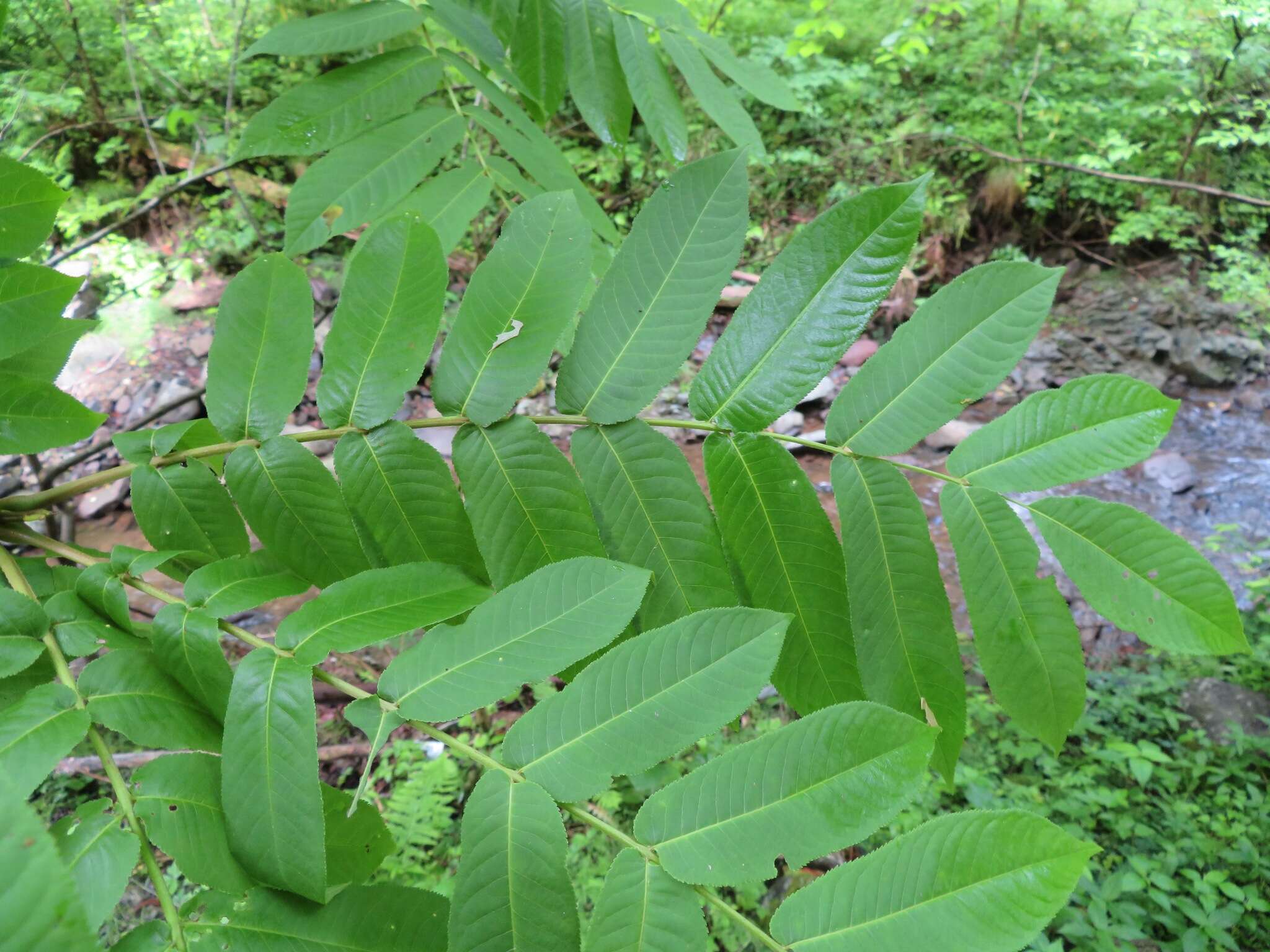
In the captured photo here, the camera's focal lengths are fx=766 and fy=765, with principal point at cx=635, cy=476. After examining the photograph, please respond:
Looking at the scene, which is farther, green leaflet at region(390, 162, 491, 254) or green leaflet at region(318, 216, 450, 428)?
green leaflet at region(390, 162, 491, 254)

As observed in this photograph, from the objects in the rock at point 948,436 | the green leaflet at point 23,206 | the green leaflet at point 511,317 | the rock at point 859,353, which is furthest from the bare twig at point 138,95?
the rock at point 948,436

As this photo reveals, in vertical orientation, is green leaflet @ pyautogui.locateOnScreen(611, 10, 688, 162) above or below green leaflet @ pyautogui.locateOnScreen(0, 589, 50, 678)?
above

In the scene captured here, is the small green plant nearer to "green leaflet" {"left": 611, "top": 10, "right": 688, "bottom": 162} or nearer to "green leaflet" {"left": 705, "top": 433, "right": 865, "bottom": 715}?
"green leaflet" {"left": 705, "top": 433, "right": 865, "bottom": 715}

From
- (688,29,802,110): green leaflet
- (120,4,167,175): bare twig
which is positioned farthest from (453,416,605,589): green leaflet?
(120,4,167,175): bare twig

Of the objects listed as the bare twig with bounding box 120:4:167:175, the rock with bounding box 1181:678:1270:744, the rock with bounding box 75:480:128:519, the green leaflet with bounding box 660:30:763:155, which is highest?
the bare twig with bounding box 120:4:167:175

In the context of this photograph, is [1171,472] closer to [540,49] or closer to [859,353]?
[859,353]

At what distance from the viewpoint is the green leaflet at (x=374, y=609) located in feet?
2.70

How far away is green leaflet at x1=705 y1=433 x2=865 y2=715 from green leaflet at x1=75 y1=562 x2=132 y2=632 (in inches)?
28.6

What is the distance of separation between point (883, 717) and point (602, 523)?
1.41 ft

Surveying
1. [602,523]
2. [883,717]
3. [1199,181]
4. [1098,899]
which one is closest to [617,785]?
[1098,899]

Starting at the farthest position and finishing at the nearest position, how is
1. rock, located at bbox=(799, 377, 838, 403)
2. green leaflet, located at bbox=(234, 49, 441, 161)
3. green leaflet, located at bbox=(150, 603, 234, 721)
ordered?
rock, located at bbox=(799, 377, 838, 403) < green leaflet, located at bbox=(234, 49, 441, 161) < green leaflet, located at bbox=(150, 603, 234, 721)

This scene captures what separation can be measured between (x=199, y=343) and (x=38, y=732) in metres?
7.06

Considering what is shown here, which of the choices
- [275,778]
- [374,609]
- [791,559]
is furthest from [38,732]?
[791,559]

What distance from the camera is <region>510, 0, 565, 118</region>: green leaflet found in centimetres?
158
